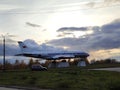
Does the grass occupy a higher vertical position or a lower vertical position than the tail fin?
lower

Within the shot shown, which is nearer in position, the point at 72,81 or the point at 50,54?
the point at 72,81

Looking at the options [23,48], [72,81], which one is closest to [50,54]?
[23,48]

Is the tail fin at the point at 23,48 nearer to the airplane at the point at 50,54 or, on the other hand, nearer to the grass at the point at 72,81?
the airplane at the point at 50,54

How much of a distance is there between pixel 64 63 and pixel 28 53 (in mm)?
12670

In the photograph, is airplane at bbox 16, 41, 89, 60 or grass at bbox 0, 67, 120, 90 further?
airplane at bbox 16, 41, 89, 60

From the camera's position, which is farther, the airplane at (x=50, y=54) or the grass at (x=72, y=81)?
the airplane at (x=50, y=54)

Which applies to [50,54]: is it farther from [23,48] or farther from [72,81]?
[72,81]

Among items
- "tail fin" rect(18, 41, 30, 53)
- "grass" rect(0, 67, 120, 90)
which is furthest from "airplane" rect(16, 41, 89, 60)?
"grass" rect(0, 67, 120, 90)

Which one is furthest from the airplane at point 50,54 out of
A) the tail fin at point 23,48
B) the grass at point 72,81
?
the grass at point 72,81

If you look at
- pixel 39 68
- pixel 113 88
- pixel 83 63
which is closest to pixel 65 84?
pixel 113 88

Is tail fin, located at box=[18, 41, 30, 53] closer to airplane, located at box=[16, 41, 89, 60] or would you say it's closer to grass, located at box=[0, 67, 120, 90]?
airplane, located at box=[16, 41, 89, 60]

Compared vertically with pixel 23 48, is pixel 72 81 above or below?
below

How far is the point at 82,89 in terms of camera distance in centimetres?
3044

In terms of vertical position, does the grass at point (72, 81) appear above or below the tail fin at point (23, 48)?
below
